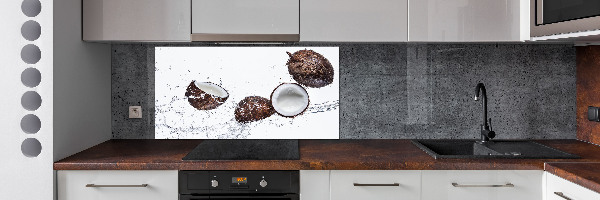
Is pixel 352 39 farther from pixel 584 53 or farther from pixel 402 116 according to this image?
pixel 584 53

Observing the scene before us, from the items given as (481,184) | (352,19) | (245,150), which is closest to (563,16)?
(481,184)

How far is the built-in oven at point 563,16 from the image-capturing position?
188cm

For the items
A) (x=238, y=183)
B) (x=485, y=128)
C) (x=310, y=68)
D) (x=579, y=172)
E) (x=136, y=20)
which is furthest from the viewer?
(x=310, y=68)

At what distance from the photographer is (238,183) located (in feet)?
6.70

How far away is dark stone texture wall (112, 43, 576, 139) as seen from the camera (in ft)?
8.86

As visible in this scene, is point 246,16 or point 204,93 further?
point 204,93

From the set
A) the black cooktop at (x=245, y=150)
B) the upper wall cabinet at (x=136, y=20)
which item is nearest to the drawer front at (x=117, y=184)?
the black cooktop at (x=245, y=150)

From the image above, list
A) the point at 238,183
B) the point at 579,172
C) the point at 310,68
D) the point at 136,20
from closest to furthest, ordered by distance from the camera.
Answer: the point at 579,172 → the point at 238,183 → the point at 136,20 → the point at 310,68
